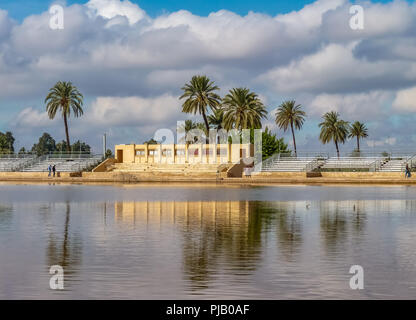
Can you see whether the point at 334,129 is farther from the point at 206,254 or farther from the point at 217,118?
the point at 206,254

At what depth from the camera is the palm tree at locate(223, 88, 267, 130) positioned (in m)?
87.1

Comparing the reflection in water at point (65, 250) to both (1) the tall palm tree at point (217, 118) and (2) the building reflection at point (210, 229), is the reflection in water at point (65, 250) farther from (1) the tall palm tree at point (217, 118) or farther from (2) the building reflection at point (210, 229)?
(1) the tall palm tree at point (217, 118)

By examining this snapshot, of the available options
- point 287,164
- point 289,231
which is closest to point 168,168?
point 287,164

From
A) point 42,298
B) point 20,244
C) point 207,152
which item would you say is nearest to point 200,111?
point 207,152

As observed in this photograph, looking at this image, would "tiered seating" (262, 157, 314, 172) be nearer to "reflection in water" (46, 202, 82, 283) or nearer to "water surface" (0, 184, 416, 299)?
"water surface" (0, 184, 416, 299)

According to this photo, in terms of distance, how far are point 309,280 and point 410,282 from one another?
A: 1551 millimetres

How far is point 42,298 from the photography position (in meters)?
8.75

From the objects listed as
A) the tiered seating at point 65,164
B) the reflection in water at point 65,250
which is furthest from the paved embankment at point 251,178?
the reflection in water at point 65,250

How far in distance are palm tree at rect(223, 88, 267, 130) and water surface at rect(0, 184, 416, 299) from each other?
213 ft

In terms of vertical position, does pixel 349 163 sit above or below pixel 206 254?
above

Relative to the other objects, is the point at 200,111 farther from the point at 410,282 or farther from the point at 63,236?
the point at 410,282

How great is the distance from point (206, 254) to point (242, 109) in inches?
2985

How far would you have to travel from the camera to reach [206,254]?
12.6 m

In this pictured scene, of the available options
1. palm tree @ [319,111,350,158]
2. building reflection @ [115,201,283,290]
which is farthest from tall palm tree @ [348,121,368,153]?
building reflection @ [115,201,283,290]
